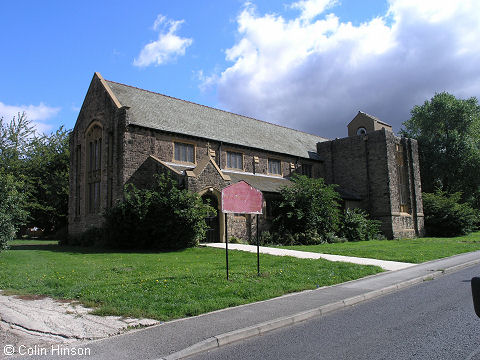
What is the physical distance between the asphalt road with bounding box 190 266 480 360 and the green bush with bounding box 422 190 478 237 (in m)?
30.3

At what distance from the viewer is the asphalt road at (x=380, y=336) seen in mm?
5059

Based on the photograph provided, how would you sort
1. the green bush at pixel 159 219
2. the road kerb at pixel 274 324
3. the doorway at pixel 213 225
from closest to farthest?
the road kerb at pixel 274 324
the green bush at pixel 159 219
the doorway at pixel 213 225

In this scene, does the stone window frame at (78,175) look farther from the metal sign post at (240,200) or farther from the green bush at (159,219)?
the metal sign post at (240,200)

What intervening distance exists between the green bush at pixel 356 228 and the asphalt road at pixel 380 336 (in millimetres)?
20465

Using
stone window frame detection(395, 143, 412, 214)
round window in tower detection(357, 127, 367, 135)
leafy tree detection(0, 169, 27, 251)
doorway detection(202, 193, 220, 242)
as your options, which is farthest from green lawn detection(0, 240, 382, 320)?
round window in tower detection(357, 127, 367, 135)

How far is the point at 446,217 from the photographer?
35.1 metres

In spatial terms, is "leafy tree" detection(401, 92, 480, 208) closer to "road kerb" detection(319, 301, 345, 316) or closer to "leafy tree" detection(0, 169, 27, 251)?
"road kerb" detection(319, 301, 345, 316)

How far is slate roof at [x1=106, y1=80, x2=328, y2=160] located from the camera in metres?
25.6

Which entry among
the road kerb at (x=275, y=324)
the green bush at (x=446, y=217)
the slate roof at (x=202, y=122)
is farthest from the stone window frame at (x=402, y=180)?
the road kerb at (x=275, y=324)

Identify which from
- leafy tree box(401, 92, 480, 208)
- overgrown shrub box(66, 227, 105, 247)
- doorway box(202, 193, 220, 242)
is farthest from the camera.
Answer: leafy tree box(401, 92, 480, 208)

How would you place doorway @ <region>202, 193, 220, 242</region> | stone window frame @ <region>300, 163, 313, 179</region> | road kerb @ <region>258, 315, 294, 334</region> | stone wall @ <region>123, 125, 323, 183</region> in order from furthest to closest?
stone window frame @ <region>300, 163, 313, 179</region> < doorway @ <region>202, 193, 220, 242</region> < stone wall @ <region>123, 125, 323, 183</region> < road kerb @ <region>258, 315, 294, 334</region>

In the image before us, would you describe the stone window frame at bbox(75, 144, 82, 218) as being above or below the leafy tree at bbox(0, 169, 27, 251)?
above

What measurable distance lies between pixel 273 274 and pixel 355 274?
8.72 feet

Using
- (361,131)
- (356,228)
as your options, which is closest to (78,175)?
(356,228)
